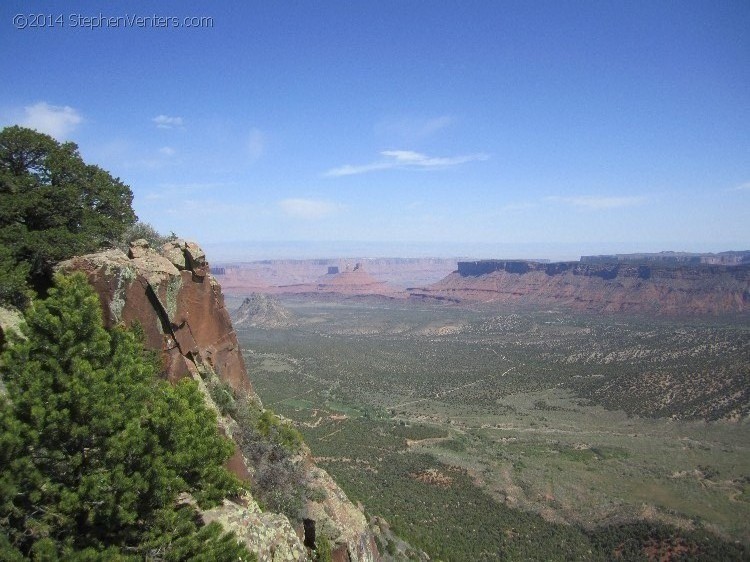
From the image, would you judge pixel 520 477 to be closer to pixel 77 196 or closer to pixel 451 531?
pixel 451 531

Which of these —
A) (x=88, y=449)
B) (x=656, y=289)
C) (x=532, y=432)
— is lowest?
(x=532, y=432)

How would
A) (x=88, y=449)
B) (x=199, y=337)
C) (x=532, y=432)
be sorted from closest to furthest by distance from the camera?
(x=88, y=449), (x=199, y=337), (x=532, y=432)

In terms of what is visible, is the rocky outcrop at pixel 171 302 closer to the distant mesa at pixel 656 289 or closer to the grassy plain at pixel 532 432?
the grassy plain at pixel 532 432

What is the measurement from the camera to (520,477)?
4612 cm

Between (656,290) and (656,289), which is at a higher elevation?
(656,289)

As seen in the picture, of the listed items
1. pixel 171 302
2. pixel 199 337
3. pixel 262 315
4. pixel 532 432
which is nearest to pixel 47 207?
pixel 171 302

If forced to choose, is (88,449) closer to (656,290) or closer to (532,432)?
Result: (532,432)

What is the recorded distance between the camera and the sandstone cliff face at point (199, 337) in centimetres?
1324

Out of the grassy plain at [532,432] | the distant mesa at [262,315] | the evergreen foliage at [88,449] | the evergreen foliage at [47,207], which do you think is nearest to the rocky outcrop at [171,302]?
the evergreen foliage at [47,207]

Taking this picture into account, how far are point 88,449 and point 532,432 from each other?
57809 millimetres

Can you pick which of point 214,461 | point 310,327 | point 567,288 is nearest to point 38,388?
point 214,461

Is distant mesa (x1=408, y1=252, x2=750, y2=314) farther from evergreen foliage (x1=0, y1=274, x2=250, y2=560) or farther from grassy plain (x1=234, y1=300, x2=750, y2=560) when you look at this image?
evergreen foliage (x1=0, y1=274, x2=250, y2=560)

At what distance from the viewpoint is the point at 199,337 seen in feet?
70.2

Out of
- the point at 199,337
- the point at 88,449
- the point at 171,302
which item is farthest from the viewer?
the point at 199,337
